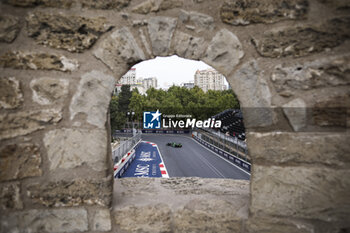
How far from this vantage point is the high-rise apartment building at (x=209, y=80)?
86688 millimetres

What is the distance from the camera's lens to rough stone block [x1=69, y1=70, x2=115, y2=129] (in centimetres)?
116

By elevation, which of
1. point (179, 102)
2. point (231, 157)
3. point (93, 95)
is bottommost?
point (231, 157)

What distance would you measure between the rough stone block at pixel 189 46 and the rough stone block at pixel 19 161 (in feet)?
3.22

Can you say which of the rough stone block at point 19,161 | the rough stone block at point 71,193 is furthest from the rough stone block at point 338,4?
the rough stone block at point 19,161

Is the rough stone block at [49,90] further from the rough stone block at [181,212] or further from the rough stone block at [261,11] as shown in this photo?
the rough stone block at [261,11]

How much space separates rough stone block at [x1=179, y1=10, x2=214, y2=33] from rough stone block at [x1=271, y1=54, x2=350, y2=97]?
0.43 metres

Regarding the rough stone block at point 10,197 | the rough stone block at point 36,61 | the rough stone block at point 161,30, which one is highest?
the rough stone block at point 161,30

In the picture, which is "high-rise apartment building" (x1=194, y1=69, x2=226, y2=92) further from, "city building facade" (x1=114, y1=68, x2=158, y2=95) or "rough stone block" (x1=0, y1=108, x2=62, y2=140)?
"rough stone block" (x1=0, y1=108, x2=62, y2=140)

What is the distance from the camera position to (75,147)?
1.17 m

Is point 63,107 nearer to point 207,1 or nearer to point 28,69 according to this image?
point 28,69

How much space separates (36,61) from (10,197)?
783 millimetres

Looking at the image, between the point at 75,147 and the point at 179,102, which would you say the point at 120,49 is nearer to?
the point at 75,147

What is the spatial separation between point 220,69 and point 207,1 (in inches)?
15.0

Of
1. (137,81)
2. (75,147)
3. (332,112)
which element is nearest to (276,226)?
(332,112)
